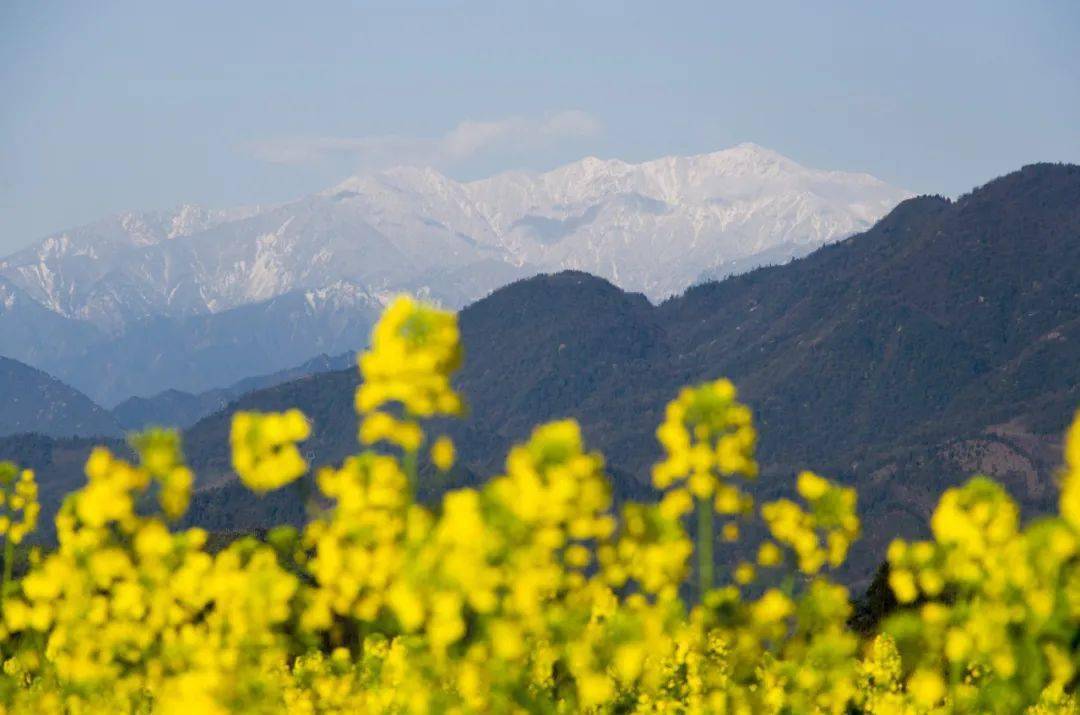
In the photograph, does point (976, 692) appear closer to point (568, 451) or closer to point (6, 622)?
point (568, 451)

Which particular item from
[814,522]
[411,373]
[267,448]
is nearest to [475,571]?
[411,373]

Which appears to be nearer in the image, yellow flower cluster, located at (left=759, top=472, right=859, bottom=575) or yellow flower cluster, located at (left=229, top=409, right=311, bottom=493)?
yellow flower cluster, located at (left=229, top=409, right=311, bottom=493)

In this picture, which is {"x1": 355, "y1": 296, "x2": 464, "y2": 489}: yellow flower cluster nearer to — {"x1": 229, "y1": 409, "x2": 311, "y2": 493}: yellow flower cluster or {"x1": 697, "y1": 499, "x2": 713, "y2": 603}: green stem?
{"x1": 229, "y1": 409, "x2": 311, "y2": 493}: yellow flower cluster

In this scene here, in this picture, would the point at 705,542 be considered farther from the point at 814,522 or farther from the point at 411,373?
the point at 814,522

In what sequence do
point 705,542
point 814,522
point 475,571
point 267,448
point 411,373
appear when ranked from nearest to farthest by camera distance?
point 475,571 < point 411,373 < point 705,542 < point 267,448 < point 814,522

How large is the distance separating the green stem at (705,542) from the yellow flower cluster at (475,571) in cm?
4

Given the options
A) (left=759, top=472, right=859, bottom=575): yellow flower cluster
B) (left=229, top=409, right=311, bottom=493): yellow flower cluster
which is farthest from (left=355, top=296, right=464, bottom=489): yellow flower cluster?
(left=759, top=472, right=859, bottom=575): yellow flower cluster

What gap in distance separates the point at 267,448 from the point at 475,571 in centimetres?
230

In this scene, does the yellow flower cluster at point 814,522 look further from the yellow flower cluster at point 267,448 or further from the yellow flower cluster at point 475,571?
the yellow flower cluster at point 267,448

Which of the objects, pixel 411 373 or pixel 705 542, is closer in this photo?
pixel 411 373

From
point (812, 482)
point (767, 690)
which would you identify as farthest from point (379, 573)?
point (767, 690)

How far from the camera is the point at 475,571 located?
8.36 metres

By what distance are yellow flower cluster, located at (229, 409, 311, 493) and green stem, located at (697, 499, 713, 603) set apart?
2956 mm

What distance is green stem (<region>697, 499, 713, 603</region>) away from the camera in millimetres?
9461
